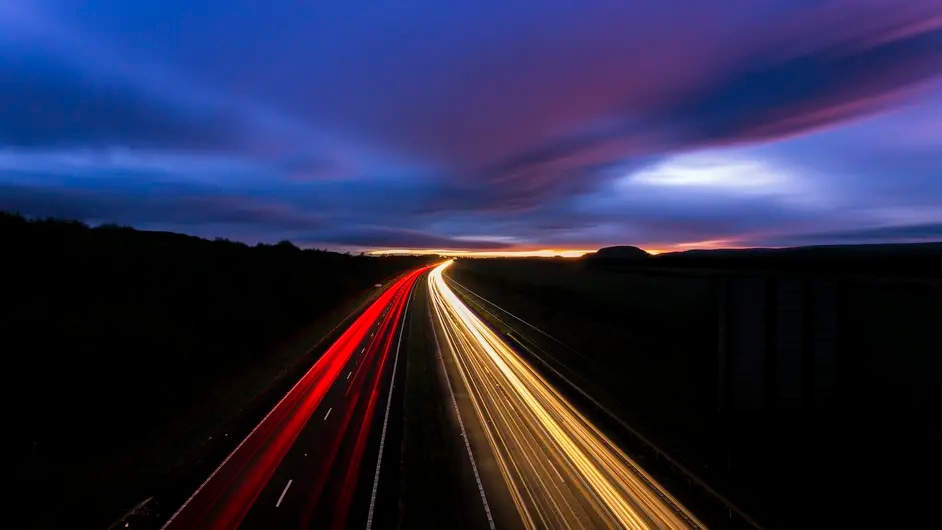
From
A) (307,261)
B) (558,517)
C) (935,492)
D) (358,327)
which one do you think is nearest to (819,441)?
(935,492)

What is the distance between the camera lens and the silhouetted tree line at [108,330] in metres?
21.1

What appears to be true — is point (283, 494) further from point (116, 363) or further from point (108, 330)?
point (108, 330)

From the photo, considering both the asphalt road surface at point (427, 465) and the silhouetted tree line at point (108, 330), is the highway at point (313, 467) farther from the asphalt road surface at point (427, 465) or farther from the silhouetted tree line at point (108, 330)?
the silhouetted tree line at point (108, 330)

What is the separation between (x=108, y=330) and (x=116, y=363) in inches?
152

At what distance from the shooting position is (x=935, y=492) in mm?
14773

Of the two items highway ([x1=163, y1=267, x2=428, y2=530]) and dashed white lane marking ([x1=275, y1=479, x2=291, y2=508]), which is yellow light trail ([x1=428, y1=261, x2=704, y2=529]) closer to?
highway ([x1=163, y1=267, x2=428, y2=530])

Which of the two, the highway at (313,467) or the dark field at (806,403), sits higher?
the dark field at (806,403)

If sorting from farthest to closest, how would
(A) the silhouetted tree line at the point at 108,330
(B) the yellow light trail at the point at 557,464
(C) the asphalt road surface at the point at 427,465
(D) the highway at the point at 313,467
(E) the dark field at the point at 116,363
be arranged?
(A) the silhouetted tree line at the point at 108,330
(E) the dark field at the point at 116,363
(D) the highway at the point at 313,467
(C) the asphalt road surface at the point at 427,465
(B) the yellow light trail at the point at 557,464

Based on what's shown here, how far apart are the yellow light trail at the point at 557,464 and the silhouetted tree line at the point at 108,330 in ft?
58.1

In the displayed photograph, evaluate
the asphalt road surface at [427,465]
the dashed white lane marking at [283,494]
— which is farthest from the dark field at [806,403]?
the dashed white lane marking at [283,494]

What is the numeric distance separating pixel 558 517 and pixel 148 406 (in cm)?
2205

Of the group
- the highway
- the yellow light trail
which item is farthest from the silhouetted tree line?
the yellow light trail

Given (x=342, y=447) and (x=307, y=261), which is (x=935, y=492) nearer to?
(x=342, y=447)

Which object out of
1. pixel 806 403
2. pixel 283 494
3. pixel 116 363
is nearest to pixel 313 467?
pixel 283 494
